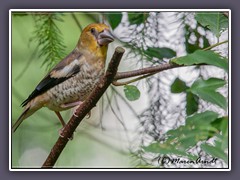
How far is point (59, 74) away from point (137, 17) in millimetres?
295

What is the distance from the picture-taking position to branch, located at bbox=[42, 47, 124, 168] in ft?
4.29

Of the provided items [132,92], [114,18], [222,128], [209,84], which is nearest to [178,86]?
[132,92]

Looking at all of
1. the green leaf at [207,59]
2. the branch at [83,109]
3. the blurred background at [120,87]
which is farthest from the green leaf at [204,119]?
the blurred background at [120,87]

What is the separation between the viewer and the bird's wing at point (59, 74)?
1.56 metres

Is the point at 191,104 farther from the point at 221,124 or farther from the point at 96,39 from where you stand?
the point at 221,124

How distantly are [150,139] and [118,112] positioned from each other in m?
0.13

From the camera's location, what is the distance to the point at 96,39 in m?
1.55

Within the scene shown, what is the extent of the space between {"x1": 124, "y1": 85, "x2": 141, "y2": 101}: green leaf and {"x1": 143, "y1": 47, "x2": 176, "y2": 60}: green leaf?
0.51ft

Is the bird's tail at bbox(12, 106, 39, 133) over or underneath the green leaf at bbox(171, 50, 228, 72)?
underneath

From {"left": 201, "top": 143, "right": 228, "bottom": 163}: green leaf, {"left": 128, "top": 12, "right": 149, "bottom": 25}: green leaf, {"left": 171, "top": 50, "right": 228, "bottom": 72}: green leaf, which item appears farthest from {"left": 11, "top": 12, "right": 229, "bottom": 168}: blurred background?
{"left": 201, "top": 143, "right": 228, "bottom": 163}: green leaf

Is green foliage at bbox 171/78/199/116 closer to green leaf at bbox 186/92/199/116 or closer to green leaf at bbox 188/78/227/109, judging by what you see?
green leaf at bbox 186/92/199/116

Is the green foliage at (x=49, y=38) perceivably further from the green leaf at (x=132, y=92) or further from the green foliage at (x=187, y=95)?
the green foliage at (x=187, y=95)
